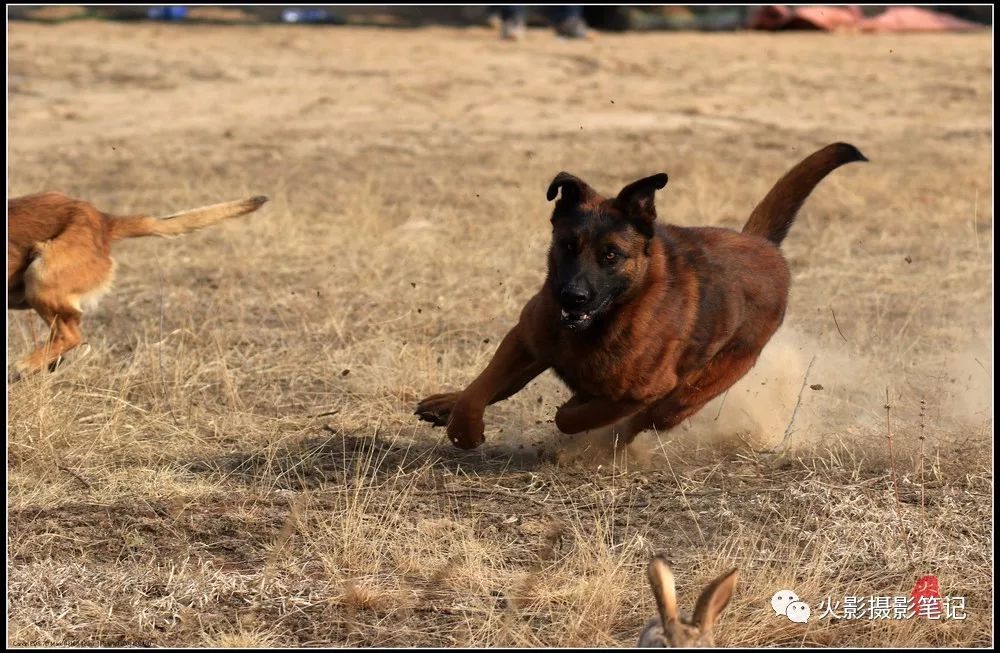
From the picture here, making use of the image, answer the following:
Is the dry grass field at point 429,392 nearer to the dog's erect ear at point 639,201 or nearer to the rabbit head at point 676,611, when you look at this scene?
the rabbit head at point 676,611

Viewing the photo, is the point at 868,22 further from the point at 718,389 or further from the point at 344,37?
the point at 718,389

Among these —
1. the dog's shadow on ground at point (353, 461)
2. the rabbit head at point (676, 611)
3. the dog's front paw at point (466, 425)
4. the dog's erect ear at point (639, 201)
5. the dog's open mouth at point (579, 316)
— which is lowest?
the dog's shadow on ground at point (353, 461)

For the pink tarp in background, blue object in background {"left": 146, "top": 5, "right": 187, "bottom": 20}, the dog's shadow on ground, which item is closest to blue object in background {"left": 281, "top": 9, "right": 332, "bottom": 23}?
blue object in background {"left": 146, "top": 5, "right": 187, "bottom": 20}

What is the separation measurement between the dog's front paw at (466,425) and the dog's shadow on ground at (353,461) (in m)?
0.25

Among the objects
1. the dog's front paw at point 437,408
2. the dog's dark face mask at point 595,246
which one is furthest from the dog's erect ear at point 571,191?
the dog's front paw at point 437,408

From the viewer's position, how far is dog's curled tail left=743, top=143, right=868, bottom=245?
6238 mm

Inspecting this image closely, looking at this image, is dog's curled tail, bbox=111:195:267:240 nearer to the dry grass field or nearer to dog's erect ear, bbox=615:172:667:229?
the dry grass field

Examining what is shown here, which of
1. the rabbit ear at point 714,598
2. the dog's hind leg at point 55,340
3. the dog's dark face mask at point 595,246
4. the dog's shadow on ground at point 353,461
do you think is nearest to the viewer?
the rabbit ear at point 714,598

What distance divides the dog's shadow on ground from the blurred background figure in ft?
43.8

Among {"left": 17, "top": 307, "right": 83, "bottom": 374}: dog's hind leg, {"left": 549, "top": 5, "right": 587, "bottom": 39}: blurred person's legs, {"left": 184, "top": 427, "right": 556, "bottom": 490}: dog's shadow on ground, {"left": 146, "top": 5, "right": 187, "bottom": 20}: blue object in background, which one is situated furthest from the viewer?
{"left": 146, "top": 5, "right": 187, "bottom": 20}: blue object in background

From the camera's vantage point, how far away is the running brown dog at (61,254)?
720 cm

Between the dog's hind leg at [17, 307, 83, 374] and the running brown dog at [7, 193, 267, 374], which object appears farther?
the running brown dog at [7, 193, 267, 374]

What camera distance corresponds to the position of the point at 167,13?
19203 mm

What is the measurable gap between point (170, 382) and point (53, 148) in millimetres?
7932
